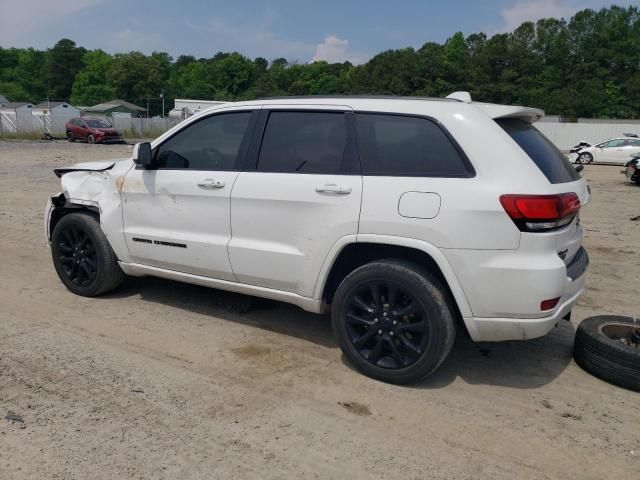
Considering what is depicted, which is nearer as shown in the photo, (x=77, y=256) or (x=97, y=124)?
(x=77, y=256)

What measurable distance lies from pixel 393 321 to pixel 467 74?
246 feet

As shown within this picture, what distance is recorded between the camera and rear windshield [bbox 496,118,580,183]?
3.50 meters

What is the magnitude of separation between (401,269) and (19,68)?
15110cm

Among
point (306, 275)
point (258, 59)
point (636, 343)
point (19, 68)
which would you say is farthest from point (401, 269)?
point (19, 68)

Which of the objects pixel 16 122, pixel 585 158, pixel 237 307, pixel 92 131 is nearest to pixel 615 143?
pixel 585 158

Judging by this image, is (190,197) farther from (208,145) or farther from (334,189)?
(334,189)

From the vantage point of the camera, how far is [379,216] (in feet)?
11.7

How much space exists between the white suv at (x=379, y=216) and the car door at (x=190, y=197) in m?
0.01

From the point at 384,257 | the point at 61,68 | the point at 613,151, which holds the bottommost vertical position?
the point at 384,257

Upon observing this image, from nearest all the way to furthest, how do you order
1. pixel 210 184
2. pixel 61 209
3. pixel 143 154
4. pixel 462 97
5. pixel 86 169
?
1. pixel 462 97
2. pixel 210 184
3. pixel 143 154
4. pixel 86 169
5. pixel 61 209

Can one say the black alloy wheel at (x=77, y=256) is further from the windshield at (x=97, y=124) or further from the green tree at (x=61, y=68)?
the green tree at (x=61, y=68)

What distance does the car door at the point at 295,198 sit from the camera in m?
3.76

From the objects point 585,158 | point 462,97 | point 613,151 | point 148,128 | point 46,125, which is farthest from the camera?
point 148,128

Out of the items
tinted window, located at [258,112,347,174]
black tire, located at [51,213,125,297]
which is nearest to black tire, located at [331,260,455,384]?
tinted window, located at [258,112,347,174]
